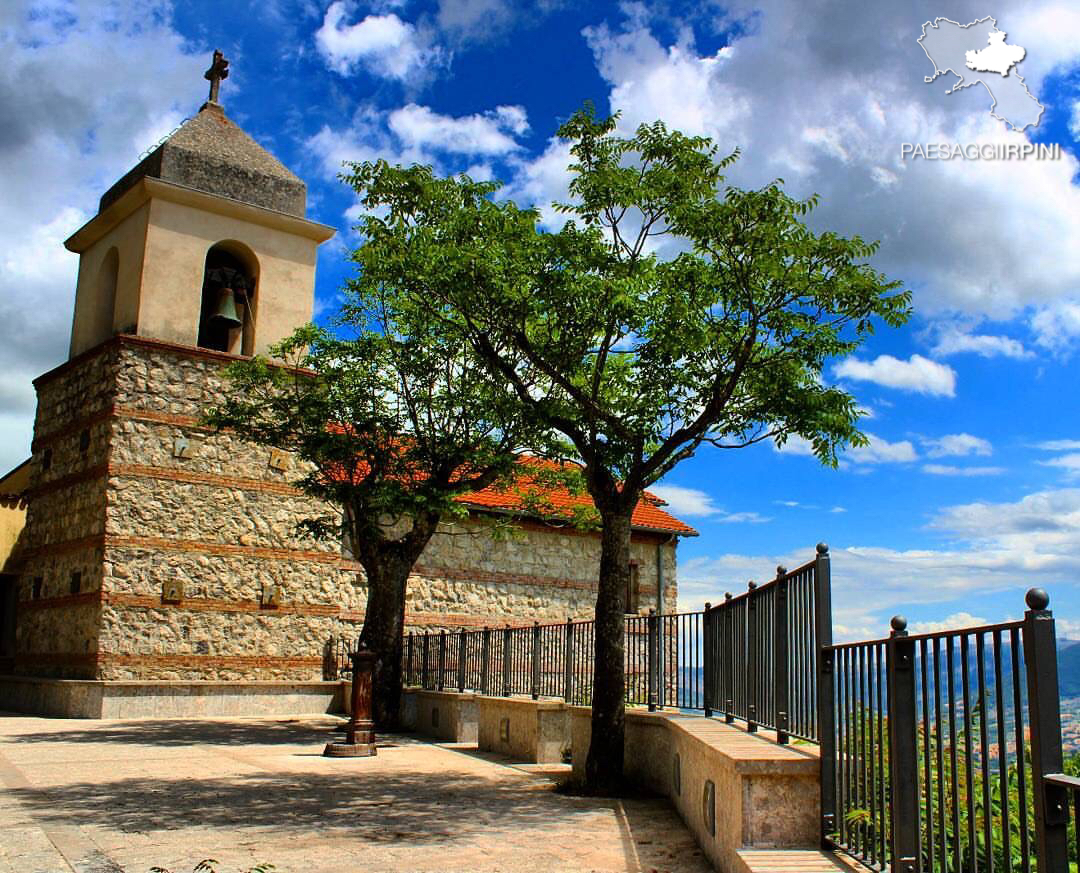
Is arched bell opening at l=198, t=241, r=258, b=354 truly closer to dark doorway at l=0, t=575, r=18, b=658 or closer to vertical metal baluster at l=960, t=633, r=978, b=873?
dark doorway at l=0, t=575, r=18, b=658

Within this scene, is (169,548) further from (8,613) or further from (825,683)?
(825,683)

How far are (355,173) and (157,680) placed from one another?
479 inches

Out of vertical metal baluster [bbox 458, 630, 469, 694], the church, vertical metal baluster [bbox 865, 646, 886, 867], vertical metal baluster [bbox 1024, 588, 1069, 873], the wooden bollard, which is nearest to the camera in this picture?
vertical metal baluster [bbox 1024, 588, 1069, 873]

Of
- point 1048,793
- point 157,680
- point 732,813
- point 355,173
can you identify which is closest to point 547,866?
point 732,813

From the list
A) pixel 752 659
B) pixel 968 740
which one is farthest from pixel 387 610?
pixel 968 740

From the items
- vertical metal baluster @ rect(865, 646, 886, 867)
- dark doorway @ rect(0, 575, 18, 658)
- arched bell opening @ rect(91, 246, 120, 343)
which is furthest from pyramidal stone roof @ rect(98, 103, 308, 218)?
vertical metal baluster @ rect(865, 646, 886, 867)

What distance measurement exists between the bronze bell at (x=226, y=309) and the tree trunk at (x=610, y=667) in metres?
13.2

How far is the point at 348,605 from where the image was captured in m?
21.9

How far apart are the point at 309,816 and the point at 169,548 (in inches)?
518

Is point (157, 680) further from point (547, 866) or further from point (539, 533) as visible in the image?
point (547, 866)

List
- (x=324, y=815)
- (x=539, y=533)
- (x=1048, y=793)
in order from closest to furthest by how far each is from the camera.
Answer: (x=1048, y=793) → (x=324, y=815) → (x=539, y=533)

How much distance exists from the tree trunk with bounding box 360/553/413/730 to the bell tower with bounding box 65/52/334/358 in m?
7.08

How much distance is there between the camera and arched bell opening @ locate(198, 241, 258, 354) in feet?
70.2

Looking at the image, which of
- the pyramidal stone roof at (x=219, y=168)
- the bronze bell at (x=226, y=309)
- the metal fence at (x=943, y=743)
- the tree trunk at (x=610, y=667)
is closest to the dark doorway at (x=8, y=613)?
the bronze bell at (x=226, y=309)
